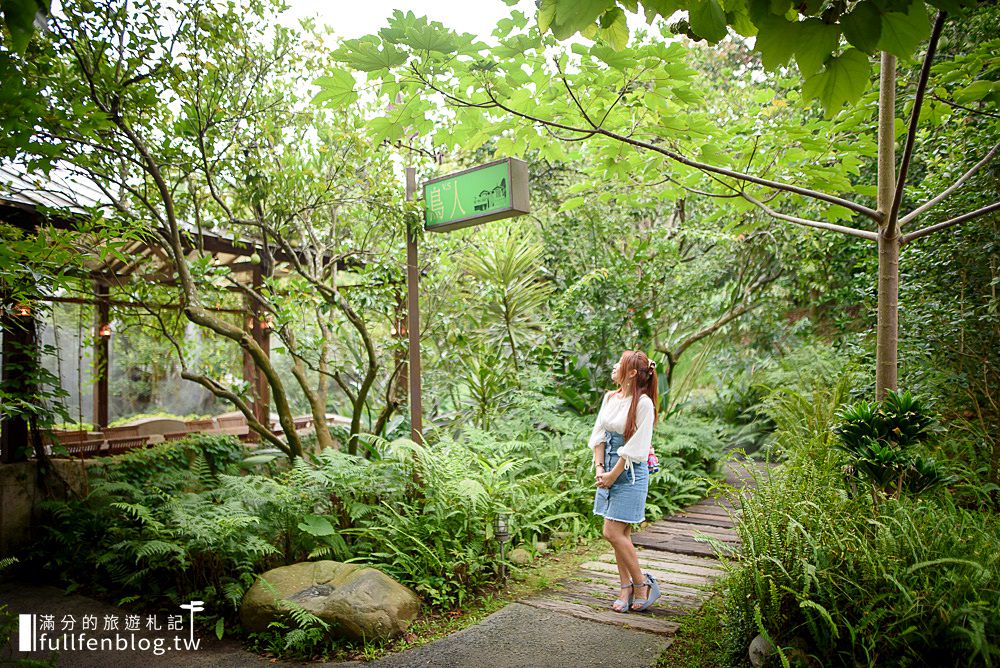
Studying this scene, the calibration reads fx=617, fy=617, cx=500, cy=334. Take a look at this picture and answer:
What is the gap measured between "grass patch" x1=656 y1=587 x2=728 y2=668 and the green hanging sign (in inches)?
108

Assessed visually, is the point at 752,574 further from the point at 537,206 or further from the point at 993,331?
the point at 537,206

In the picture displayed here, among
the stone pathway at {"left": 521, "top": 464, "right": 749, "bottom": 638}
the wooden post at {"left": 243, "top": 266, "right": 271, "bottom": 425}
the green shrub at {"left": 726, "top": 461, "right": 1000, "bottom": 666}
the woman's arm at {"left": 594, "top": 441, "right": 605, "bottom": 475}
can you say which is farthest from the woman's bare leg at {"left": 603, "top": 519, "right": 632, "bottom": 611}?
the wooden post at {"left": 243, "top": 266, "right": 271, "bottom": 425}

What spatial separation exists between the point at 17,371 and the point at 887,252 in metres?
6.83

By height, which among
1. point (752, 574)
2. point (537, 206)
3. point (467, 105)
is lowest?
point (752, 574)

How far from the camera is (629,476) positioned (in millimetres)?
3828

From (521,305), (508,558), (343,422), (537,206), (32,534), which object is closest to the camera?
(508,558)

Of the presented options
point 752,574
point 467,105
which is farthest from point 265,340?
point 752,574

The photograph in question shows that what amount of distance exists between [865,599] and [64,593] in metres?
5.33

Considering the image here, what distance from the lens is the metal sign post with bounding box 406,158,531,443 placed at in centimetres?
421

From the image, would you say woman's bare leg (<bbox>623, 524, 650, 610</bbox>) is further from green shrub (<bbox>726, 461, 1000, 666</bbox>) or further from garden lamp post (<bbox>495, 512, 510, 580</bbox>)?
garden lamp post (<bbox>495, 512, 510, 580</bbox>)

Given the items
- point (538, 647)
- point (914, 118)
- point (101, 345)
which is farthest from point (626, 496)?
point (101, 345)

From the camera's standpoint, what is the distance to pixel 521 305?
7.60 meters

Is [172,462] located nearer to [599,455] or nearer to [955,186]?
[599,455]

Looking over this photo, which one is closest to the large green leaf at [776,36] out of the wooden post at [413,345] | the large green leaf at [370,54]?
the large green leaf at [370,54]
